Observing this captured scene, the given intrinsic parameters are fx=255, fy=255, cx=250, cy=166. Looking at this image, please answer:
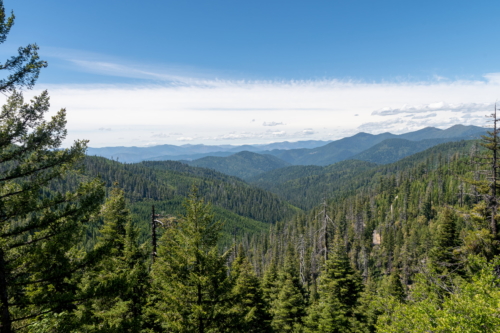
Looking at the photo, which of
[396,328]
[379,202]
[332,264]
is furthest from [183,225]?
[379,202]

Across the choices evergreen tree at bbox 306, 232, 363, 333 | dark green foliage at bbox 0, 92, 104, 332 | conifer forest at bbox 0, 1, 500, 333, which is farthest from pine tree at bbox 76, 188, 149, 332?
evergreen tree at bbox 306, 232, 363, 333

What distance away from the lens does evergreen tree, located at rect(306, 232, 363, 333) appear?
22828mm

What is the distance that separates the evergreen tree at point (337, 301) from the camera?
2283 cm

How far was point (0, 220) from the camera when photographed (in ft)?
27.3

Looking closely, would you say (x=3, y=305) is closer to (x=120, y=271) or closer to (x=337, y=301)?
(x=120, y=271)

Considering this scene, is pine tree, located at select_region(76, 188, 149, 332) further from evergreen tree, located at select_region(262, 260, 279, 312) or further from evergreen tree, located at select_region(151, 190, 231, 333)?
evergreen tree, located at select_region(262, 260, 279, 312)

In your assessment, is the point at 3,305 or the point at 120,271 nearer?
the point at 3,305

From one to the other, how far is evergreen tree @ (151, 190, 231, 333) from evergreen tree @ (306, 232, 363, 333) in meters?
13.0

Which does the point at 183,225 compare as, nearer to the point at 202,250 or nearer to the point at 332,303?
the point at 202,250

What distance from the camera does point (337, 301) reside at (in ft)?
79.2

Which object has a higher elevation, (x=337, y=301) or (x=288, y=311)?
(x=337, y=301)

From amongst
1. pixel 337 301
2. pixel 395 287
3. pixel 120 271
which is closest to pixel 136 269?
pixel 120 271

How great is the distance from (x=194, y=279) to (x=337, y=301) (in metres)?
17.1

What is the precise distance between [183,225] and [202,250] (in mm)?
1770
